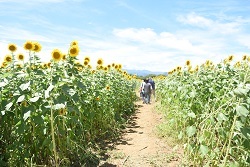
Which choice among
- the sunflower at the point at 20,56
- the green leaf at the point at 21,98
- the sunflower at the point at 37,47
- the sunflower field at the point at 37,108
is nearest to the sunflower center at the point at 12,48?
the sunflower field at the point at 37,108

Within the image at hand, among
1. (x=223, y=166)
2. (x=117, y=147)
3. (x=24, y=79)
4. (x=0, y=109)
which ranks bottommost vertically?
(x=117, y=147)

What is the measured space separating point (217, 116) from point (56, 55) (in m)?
2.28

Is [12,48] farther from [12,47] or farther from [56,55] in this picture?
[56,55]

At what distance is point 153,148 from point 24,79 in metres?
2.93

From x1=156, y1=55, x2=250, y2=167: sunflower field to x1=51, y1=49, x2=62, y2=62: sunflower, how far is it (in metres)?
1.98

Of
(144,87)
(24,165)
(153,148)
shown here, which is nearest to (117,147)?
(153,148)

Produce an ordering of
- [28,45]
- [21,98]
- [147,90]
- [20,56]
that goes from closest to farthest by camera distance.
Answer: [21,98] → [28,45] → [20,56] → [147,90]

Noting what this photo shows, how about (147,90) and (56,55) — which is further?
(147,90)

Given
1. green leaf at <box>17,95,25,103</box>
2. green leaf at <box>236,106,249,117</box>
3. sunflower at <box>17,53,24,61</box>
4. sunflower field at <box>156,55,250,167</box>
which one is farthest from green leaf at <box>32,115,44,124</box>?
green leaf at <box>236,106,249,117</box>

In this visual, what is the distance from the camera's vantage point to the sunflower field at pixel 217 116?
10.3 ft

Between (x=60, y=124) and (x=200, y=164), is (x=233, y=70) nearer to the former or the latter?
(x=200, y=164)

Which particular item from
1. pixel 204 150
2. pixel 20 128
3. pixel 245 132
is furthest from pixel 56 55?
pixel 245 132

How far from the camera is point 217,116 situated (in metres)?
3.73

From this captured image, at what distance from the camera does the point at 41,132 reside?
12.5 ft
